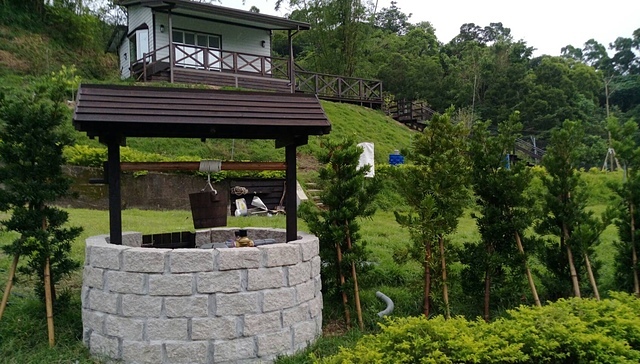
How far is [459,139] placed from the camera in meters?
5.17

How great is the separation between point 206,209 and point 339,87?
18047 mm

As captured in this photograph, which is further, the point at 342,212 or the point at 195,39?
the point at 195,39

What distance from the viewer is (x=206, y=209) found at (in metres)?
4.74

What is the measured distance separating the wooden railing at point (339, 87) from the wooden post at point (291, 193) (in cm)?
1671

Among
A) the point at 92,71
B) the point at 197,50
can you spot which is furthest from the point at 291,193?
the point at 92,71

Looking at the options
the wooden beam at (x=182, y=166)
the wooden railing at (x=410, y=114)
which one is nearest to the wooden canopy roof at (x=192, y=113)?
the wooden beam at (x=182, y=166)

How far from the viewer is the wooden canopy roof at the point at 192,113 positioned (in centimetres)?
416

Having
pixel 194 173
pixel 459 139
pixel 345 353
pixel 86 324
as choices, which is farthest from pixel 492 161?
pixel 194 173

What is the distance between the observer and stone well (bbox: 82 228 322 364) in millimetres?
4020

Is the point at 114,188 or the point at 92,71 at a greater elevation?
the point at 92,71

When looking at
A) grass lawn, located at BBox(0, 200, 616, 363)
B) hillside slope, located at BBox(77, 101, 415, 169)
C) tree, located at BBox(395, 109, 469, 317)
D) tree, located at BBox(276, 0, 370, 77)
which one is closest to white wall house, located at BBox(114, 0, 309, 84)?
hillside slope, located at BBox(77, 101, 415, 169)

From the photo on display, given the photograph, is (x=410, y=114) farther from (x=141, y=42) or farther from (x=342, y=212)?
(x=342, y=212)

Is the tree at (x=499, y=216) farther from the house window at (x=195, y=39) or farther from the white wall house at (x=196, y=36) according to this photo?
the house window at (x=195, y=39)

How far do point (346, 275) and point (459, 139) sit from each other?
198 centimetres
